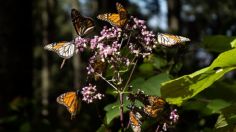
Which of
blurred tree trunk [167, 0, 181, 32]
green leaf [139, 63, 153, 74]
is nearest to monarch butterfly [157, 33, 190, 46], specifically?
green leaf [139, 63, 153, 74]

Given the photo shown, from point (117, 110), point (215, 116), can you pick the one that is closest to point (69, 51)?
point (117, 110)

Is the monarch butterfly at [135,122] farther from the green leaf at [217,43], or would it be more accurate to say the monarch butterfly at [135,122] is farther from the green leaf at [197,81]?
the green leaf at [217,43]

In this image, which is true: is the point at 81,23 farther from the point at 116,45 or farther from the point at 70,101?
the point at 70,101

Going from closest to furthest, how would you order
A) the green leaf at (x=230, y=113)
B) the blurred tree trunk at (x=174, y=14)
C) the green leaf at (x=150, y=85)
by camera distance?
the green leaf at (x=230, y=113) → the green leaf at (x=150, y=85) → the blurred tree trunk at (x=174, y=14)

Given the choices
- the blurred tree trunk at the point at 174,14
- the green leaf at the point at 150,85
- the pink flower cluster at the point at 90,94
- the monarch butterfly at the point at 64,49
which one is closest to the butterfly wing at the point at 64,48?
the monarch butterfly at the point at 64,49

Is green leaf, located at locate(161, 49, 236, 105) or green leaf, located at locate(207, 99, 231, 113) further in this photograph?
green leaf, located at locate(207, 99, 231, 113)

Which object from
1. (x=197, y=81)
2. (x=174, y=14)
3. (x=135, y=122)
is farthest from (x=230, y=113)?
(x=174, y=14)

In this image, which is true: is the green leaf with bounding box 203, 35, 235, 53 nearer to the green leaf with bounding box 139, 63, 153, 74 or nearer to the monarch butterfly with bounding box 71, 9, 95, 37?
the monarch butterfly with bounding box 71, 9, 95, 37
